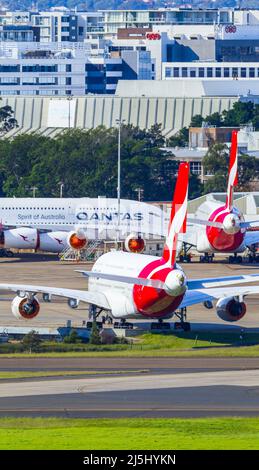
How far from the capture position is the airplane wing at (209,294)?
86.5 meters

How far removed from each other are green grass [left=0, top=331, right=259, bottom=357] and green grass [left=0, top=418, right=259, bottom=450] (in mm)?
20487

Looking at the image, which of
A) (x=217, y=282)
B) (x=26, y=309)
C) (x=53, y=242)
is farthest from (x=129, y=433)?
(x=53, y=242)

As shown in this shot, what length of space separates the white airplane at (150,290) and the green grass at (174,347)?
1.13 m

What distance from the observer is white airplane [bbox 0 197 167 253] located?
13775cm

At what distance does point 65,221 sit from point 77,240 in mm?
11658

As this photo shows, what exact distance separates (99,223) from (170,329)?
53.8 meters

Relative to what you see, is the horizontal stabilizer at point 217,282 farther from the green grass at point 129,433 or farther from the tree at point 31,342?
→ the green grass at point 129,433

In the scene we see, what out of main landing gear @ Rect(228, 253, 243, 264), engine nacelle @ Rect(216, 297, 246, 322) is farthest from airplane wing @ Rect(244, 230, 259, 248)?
engine nacelle @ Rect(216, 297, 246, 322)

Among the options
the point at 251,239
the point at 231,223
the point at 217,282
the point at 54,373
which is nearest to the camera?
the point at 54,373

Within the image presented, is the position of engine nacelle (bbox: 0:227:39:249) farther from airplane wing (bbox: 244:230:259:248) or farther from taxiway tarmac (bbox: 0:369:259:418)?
taxiway tarmac (bbox: 0:369:259:418)

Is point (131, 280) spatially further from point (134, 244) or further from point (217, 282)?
point (134, 244)

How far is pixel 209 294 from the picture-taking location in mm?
87250

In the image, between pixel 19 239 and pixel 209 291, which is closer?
pixel 209 291

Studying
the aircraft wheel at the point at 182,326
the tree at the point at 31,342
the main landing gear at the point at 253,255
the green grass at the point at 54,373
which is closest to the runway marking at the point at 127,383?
the green grass at the point at 54,373
